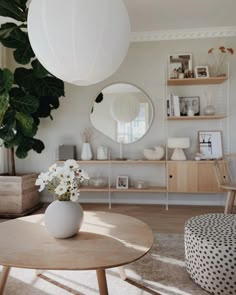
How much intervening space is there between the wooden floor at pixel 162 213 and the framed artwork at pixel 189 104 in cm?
135

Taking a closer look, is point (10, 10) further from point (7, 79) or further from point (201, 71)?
point (201, 71)

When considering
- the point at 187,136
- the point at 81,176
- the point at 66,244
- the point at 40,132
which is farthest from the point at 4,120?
the point at 187,136

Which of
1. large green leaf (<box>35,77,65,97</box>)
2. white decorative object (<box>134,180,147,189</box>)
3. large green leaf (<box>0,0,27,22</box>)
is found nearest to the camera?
large green leaf (<box>0,0,27,22</box>)

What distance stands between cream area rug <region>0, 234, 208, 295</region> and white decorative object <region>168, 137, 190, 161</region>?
177cm

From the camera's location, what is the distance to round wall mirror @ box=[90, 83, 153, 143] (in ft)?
13.4

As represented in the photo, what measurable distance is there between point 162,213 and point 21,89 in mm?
2429

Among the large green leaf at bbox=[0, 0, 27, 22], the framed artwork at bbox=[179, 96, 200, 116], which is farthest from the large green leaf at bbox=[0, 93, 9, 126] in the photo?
the framed artwork at bbox=[179, 96, 200, 116]

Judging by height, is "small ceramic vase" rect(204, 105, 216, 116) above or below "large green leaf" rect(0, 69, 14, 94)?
below

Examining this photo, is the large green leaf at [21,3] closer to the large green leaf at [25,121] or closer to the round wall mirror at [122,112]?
the large green leaf at [25,121]

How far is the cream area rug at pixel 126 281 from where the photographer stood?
5.73 feet

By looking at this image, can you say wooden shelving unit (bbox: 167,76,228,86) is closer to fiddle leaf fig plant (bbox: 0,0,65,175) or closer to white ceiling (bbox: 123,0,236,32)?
white ceiling (bbox: 123,0,236,32)

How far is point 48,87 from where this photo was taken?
353 cm

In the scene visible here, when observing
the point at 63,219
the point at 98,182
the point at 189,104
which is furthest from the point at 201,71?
the point at 63,219

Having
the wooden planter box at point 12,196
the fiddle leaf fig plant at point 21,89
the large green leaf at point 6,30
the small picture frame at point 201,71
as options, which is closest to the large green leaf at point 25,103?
the fiddle leaf fig plant at point 21,89
